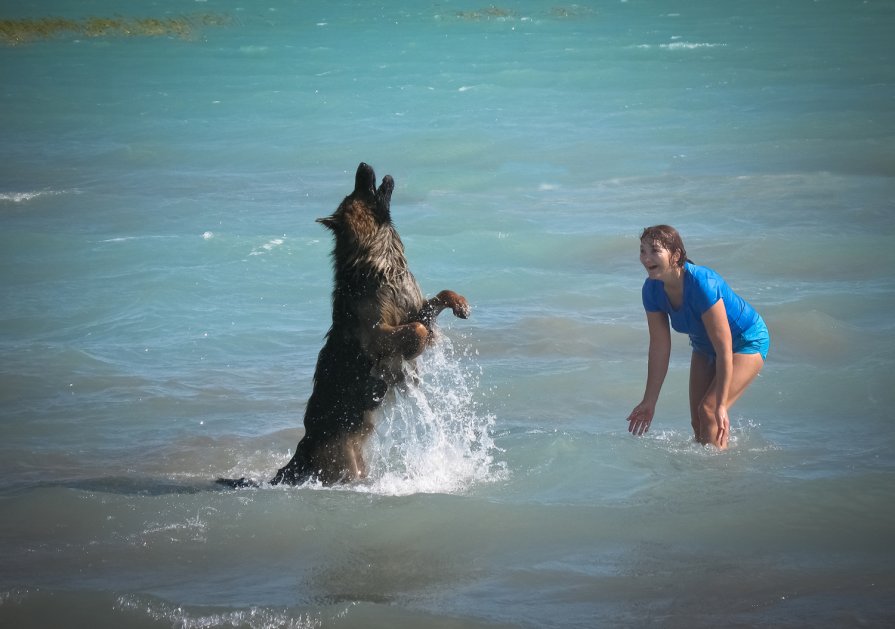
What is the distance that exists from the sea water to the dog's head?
0.89 meters

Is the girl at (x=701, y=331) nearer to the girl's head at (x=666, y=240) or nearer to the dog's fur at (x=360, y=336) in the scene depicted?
the girl's head at (x=666, y=240)

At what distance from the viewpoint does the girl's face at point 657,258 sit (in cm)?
616

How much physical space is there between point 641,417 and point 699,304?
0.81 meters

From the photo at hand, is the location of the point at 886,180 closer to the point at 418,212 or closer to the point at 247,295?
the point at 418,212

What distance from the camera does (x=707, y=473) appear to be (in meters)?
6.28

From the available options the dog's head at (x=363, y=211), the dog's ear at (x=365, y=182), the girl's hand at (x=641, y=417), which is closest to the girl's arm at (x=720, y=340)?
the girl's hand at (x=641, y=417)

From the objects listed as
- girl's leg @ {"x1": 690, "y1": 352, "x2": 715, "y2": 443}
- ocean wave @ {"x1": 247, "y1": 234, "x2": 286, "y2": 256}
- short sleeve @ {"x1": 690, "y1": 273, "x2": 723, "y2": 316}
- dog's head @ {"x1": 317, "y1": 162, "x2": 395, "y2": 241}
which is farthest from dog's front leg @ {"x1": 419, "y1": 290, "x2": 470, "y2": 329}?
ocean wave @ {"x1": 247, "y1": 234, "x2": 286, "y2": 256}

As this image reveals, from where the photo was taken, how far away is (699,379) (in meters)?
6.75

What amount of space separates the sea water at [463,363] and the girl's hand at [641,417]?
0.18m

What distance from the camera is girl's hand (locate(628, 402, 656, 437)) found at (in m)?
6.57

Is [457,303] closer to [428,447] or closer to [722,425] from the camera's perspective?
[428,447]

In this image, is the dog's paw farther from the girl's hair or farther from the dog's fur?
the girl's hair

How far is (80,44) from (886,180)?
3124cm

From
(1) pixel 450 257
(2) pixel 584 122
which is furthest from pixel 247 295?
(2) pixel 584 122
